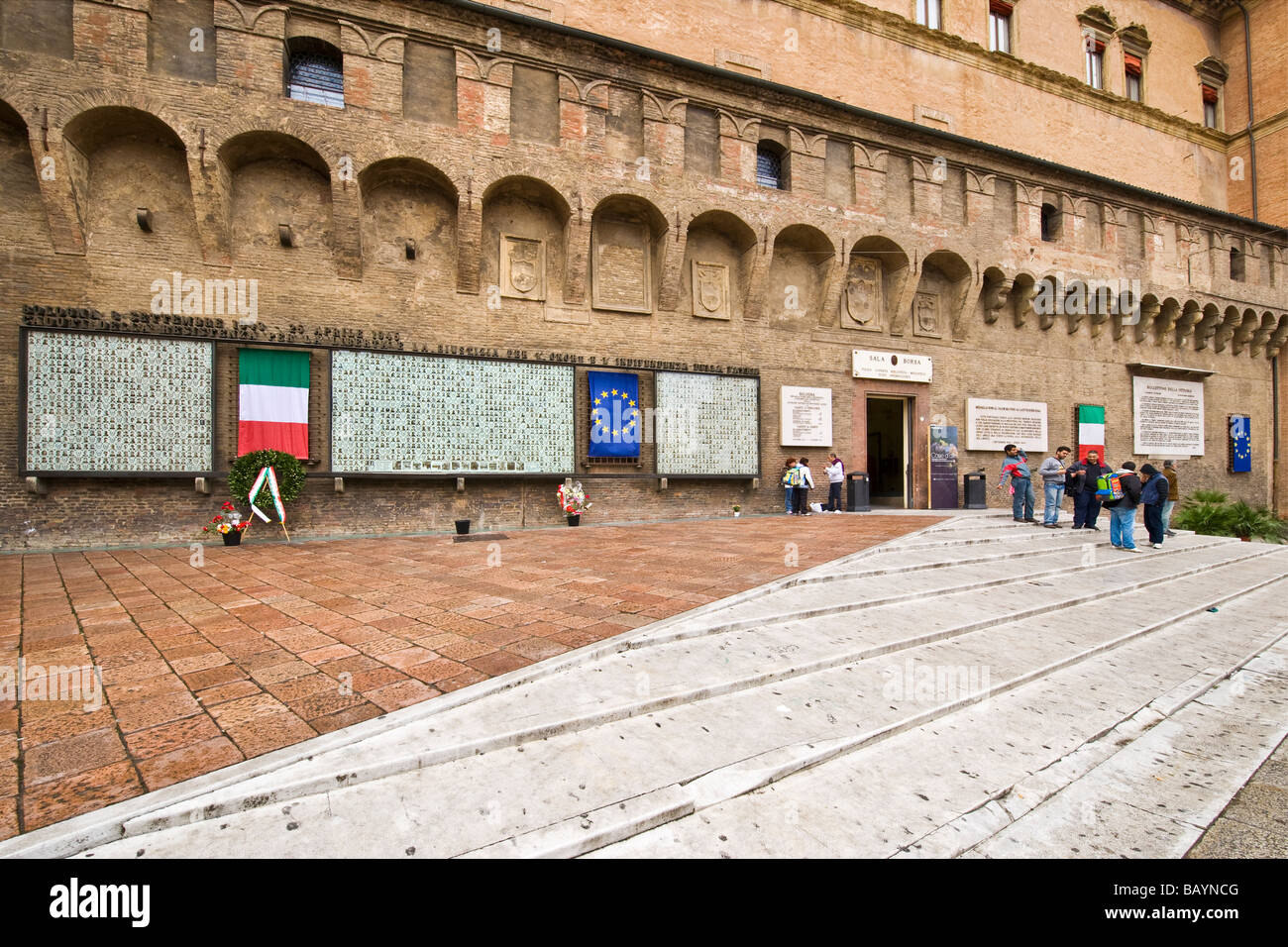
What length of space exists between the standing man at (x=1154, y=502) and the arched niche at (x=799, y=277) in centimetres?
842

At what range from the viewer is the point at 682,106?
45.6 feet

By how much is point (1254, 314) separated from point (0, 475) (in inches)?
1538

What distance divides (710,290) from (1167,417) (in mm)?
19787

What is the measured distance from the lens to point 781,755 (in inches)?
108

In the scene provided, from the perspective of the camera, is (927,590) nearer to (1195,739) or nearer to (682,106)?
(1195,739)

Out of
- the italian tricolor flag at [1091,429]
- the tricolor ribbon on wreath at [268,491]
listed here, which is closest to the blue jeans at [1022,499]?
the italian tricolor flag at [1091,429]

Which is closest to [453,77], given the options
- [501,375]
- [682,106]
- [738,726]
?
[682,106]

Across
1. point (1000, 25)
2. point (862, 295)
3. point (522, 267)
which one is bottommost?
point (522, 267)

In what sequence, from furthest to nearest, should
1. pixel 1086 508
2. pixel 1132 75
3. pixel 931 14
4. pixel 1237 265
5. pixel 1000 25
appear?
1. pixel 1132 75
2. pixel 1237 265
3. pixel 1000 25
4. pixel 931 14
5. pixel 1086 508

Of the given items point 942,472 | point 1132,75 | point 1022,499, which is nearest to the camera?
point 1022,499

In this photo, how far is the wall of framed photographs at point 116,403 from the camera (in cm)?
959

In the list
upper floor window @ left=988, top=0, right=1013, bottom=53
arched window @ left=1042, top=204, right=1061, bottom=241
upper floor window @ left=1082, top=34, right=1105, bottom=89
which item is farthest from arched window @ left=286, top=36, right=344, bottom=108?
upper floor window @ left=1082, top=34, right=1105, bottom=89

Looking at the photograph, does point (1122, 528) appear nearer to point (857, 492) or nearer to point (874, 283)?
point (857, 492)

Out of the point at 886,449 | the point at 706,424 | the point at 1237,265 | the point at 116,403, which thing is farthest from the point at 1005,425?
the point at 116,403
